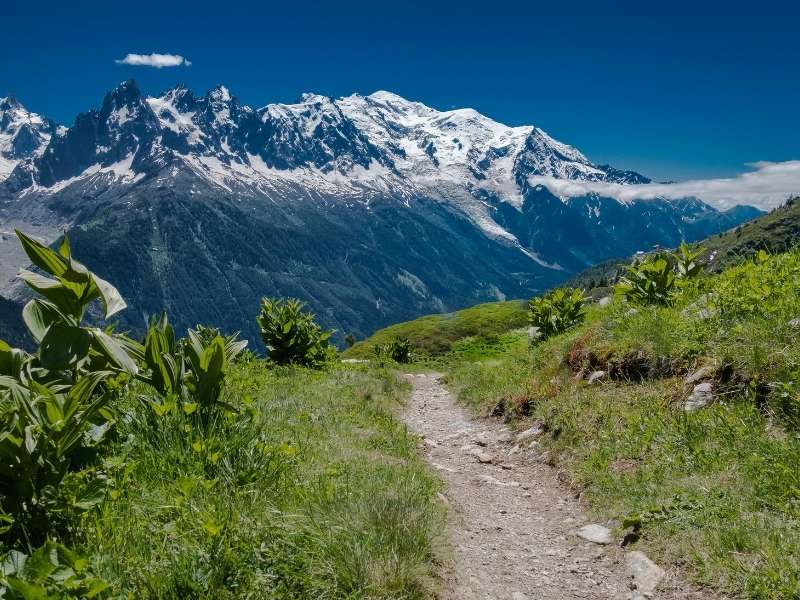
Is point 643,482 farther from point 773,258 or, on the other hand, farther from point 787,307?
point 773,258

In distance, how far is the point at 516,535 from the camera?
6508 millimetres

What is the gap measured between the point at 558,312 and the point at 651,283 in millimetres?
5268

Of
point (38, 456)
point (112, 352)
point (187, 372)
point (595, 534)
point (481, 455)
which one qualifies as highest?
point (112, 352)

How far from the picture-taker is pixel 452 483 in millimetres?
8391

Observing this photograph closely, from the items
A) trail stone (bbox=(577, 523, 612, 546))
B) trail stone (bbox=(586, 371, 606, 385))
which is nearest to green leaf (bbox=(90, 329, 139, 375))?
trail stone (bbox=(577, 523, 612, 546))

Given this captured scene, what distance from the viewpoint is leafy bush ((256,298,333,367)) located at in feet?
64.7

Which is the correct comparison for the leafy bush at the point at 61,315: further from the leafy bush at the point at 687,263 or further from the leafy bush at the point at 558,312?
the leafy bush at the point at 558,312

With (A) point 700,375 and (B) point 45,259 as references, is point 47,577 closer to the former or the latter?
(B) point 45,259

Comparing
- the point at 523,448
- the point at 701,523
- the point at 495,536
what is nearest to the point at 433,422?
the point at 523,448

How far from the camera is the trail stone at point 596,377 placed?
33.0 ft

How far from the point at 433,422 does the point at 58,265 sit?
10674 millimetres

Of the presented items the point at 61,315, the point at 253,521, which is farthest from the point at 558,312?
the point at 61,315

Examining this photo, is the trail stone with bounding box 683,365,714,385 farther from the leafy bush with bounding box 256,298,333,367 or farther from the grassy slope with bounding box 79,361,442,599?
the leafy bush with bounding box 256,298,333,367

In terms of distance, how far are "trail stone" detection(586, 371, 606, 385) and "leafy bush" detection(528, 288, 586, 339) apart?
6357 mm
